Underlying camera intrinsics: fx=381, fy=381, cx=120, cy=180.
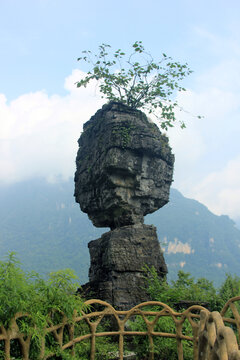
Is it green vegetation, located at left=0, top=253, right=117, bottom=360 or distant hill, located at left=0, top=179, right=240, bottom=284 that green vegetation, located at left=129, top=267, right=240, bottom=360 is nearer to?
green vegetation, located at left=0, top=253, right=117, bottom=360

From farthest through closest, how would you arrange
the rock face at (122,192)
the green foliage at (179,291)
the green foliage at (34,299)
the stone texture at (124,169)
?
the stone texture at (124,169)
the rock face at (122,192)
the green foliage at (179,291)
the green foliage at (34,299)

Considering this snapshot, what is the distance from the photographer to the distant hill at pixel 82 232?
220 ft

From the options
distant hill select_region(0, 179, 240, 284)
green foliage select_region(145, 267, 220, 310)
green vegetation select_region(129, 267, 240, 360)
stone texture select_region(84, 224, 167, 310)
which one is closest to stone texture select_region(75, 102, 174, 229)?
stone texture select_region(84, 224, 167, 310)

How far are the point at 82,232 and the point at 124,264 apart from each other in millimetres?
67354

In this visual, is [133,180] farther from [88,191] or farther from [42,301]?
[42,301]

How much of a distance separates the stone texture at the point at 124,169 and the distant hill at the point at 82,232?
1900 inches

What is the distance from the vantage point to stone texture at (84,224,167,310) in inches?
318

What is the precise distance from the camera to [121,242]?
8.77 metres

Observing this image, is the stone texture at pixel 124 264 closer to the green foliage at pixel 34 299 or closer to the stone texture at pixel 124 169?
the stone texture at pixel 124 169

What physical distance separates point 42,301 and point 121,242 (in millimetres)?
4139

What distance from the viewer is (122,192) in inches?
375

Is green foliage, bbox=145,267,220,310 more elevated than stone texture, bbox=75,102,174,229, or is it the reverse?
stone texture, bbox=75,102,174,229

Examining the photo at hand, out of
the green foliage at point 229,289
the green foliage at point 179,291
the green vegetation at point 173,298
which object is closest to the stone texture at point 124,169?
the green foliage at point 179,291

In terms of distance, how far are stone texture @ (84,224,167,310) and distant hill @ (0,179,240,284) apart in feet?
162
